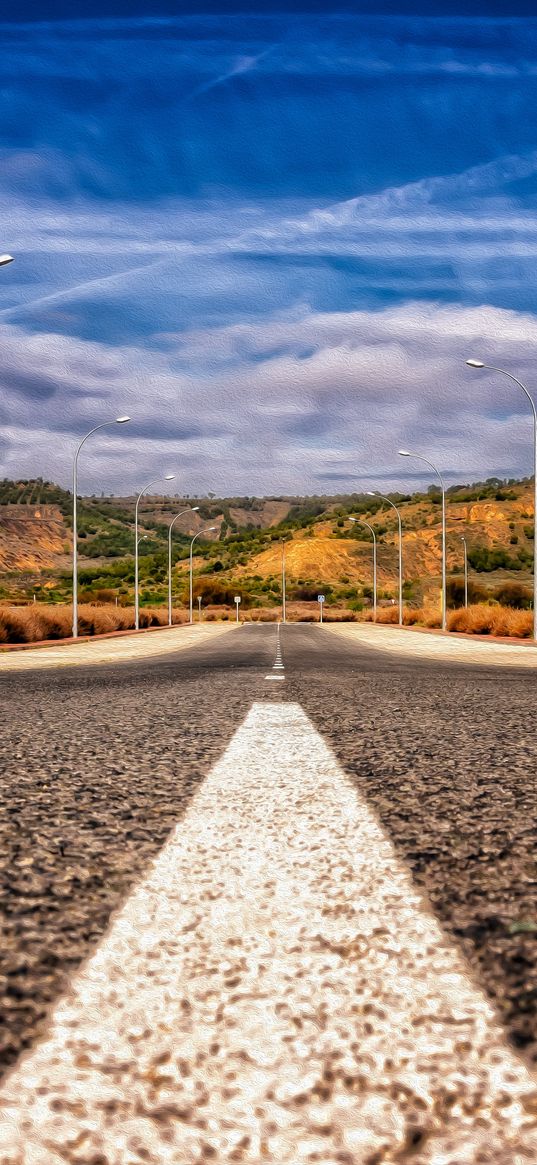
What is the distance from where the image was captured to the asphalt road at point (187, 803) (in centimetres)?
179

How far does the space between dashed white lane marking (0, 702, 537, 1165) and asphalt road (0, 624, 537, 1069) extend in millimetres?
76

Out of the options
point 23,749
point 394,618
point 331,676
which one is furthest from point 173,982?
point 394,618

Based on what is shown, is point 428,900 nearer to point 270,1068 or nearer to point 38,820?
point 270,1068

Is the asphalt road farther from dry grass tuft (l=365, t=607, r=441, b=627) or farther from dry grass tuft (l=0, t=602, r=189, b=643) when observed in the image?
dry grass tuft (l=365, t=607, r=441, b=627)

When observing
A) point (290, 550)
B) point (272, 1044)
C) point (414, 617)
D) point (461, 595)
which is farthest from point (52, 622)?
point (290, 550)

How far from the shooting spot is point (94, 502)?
174500 mm

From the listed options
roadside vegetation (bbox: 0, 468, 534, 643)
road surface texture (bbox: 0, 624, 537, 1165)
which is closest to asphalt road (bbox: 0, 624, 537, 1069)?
road surface texture (bbox: 0, 624, 537, 1165)

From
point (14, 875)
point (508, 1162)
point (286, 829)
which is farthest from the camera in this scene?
point (286, 829)

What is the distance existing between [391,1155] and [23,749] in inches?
164

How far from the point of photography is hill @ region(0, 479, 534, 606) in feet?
368

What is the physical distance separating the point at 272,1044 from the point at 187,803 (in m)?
2.07

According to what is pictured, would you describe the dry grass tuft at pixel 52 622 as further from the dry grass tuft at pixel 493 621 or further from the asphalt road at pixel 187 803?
the asphalt road at pixel 187 803

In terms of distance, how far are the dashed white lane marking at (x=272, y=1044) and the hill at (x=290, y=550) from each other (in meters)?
92.3

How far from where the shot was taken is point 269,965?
1748mm
